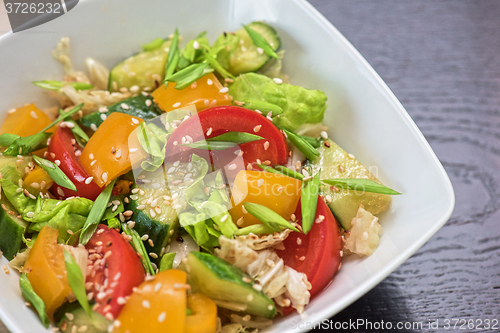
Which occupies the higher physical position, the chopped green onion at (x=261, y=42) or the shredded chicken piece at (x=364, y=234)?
the chopped green onion at (x=261, y=42)

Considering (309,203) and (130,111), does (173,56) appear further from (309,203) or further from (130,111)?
(309,203)

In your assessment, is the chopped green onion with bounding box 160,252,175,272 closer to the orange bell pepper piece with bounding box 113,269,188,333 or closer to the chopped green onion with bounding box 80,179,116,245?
the orange bell pepper piece with bounding box 113,269,188,333

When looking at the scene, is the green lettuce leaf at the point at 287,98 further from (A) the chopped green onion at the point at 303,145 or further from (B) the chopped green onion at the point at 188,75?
(B) the chopped green onion at the point at 188,75

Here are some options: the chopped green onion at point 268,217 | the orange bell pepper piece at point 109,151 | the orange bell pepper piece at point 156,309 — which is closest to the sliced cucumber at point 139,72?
the orange bell pepper piece at point 109,151

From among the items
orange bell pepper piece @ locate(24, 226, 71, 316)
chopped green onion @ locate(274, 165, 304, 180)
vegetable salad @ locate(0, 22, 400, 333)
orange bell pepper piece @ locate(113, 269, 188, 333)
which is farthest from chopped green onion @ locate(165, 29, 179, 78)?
orange bell pepper piece @ locate(113, 269, 188, 333)

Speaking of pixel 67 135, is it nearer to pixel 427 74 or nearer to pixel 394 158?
pixel 394 158

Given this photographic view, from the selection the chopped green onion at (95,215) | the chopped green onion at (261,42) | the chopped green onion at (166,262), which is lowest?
the chopped green onion at (166,262)

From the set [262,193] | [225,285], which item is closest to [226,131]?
[262,193]
